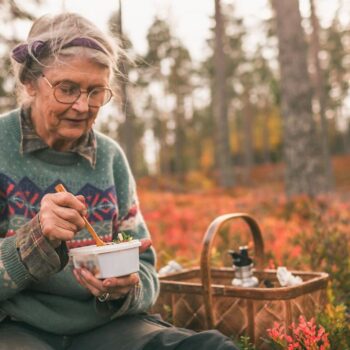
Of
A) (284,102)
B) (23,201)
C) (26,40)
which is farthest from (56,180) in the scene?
(284,102)

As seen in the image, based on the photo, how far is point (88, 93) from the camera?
2695 mm

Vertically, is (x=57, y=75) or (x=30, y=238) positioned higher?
(x=57, y=75)

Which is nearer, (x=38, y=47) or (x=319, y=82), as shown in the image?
(x=38, y=47)

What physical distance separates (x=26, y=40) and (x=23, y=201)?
0.74 metres

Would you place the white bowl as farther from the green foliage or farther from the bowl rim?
the green foliage

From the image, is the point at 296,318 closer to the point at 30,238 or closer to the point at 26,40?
the point at 30,238

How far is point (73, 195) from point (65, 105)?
1.68 ft

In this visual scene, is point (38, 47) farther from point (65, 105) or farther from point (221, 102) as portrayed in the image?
point (221, 102)

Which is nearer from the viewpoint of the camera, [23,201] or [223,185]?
[23,201]

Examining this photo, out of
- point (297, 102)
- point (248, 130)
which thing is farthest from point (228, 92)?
point (297, 102)

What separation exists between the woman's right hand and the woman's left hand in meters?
0.17

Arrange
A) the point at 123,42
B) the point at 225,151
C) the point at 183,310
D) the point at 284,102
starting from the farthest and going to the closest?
the point at 225,151, the point at 284,102, the point at 183,310, the point at 123,42

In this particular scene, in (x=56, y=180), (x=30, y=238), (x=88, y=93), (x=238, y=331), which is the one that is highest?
(x=88, y=93)

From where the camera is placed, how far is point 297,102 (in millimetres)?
11125
